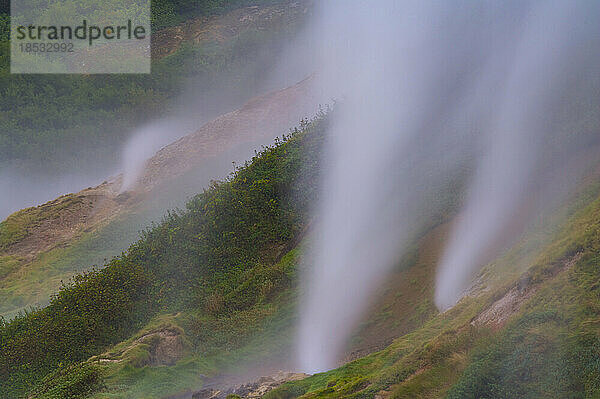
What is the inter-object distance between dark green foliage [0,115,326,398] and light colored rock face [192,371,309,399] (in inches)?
94.8

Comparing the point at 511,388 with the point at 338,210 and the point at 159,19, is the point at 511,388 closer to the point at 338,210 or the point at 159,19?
the point at 338,210

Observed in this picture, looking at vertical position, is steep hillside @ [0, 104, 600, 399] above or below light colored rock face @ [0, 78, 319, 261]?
below

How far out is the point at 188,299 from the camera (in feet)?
36.4

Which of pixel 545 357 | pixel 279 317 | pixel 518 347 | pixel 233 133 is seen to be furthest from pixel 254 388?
pixel 233 133

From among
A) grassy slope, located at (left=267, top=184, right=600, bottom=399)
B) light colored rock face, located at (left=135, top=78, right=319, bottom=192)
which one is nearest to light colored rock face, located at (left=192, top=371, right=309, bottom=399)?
grassy slope, located at (left=267, top=184, right=600, bottom=399)

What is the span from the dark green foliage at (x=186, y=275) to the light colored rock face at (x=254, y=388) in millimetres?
2409

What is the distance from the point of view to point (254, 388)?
772 cm

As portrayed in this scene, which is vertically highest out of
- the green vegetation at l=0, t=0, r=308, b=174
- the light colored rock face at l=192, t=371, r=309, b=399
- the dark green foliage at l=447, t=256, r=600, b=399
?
the green vegetation at l=0, t=0, r=308, b=174

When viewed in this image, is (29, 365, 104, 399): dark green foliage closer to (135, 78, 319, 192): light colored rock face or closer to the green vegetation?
(135, 78, 319, 192): light colored rock face

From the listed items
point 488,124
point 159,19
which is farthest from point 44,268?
point 159,19

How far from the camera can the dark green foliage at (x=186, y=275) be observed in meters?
10.3

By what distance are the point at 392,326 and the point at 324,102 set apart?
1100 cm

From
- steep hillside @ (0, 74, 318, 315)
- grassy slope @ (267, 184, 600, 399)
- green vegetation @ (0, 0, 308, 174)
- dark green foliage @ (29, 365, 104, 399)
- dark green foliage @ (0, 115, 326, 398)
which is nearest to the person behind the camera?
grassy slope @ (267, 184, 600, 399)

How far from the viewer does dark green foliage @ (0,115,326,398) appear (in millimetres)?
10312
